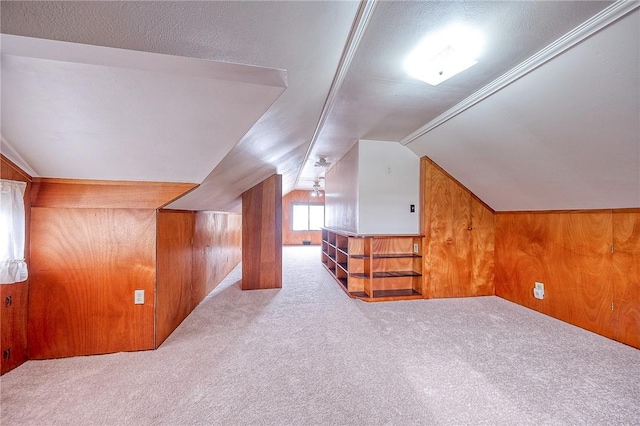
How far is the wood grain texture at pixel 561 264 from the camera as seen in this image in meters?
→ 2.28

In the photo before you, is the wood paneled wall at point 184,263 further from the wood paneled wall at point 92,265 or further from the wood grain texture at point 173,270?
the wood paneled wall at point 92,265

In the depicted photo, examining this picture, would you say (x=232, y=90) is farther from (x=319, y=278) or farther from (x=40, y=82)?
(x=319, y=278)

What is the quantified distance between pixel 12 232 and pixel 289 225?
290 inches

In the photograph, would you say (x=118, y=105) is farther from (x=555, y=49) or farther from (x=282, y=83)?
(x=555, y=49)

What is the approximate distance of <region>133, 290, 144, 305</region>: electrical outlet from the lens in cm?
193

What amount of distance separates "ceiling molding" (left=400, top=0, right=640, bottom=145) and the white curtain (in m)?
3.31

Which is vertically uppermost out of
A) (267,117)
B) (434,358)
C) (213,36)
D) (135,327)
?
(213,36)

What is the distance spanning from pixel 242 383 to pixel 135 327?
105cm

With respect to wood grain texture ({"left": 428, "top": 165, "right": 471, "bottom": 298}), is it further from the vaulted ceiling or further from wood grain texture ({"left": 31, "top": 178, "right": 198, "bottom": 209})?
wood grain texture ({"left": 31, "top": 178, "right": 198, "bottom": 209})

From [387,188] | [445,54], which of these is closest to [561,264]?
[387,188]

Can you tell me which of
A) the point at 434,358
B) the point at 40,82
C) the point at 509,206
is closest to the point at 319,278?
the point at 434,358

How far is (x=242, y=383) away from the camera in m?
1.56

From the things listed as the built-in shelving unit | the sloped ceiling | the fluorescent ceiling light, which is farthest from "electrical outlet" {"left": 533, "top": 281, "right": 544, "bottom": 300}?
the sloped ceiling

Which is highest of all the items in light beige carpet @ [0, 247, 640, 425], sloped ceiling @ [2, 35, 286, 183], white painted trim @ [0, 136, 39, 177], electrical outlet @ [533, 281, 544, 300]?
sloped ceiling @ [2, 35, 286, 183]
